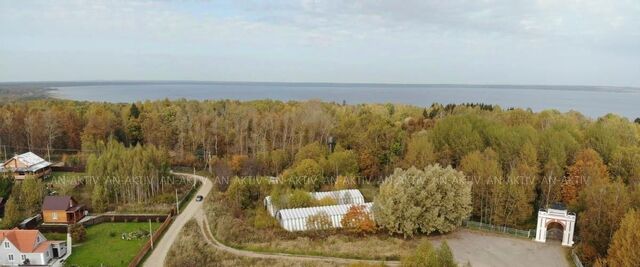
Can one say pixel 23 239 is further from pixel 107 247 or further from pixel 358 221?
pixel 358 221

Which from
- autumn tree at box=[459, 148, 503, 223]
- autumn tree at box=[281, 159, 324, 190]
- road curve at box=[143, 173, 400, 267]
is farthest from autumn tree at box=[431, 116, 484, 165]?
road curve at box=[143, 173, 400, 267]

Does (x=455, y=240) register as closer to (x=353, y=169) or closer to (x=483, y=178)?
(x=483, y=178)

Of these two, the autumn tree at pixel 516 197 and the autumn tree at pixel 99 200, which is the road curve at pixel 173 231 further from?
the autumn tree at pixel 516 197

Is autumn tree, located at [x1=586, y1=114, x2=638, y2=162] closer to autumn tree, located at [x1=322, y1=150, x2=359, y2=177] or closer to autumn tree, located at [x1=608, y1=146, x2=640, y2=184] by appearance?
autumn tree, located at [x1=608, y1=146, x2=640, y2=184]

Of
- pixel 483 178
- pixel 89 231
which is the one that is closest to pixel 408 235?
pixel 483 178

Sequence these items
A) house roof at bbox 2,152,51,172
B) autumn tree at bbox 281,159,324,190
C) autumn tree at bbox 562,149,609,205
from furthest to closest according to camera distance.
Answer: house roof at bbox 2,152,51,172, autumn tree at bbox 281,159,324,190, autumn tree at bbox 562,149,609,205

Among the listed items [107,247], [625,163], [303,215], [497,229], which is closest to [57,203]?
[107,247]

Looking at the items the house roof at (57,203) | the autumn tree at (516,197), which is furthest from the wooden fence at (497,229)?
the house roof at (57,203)
